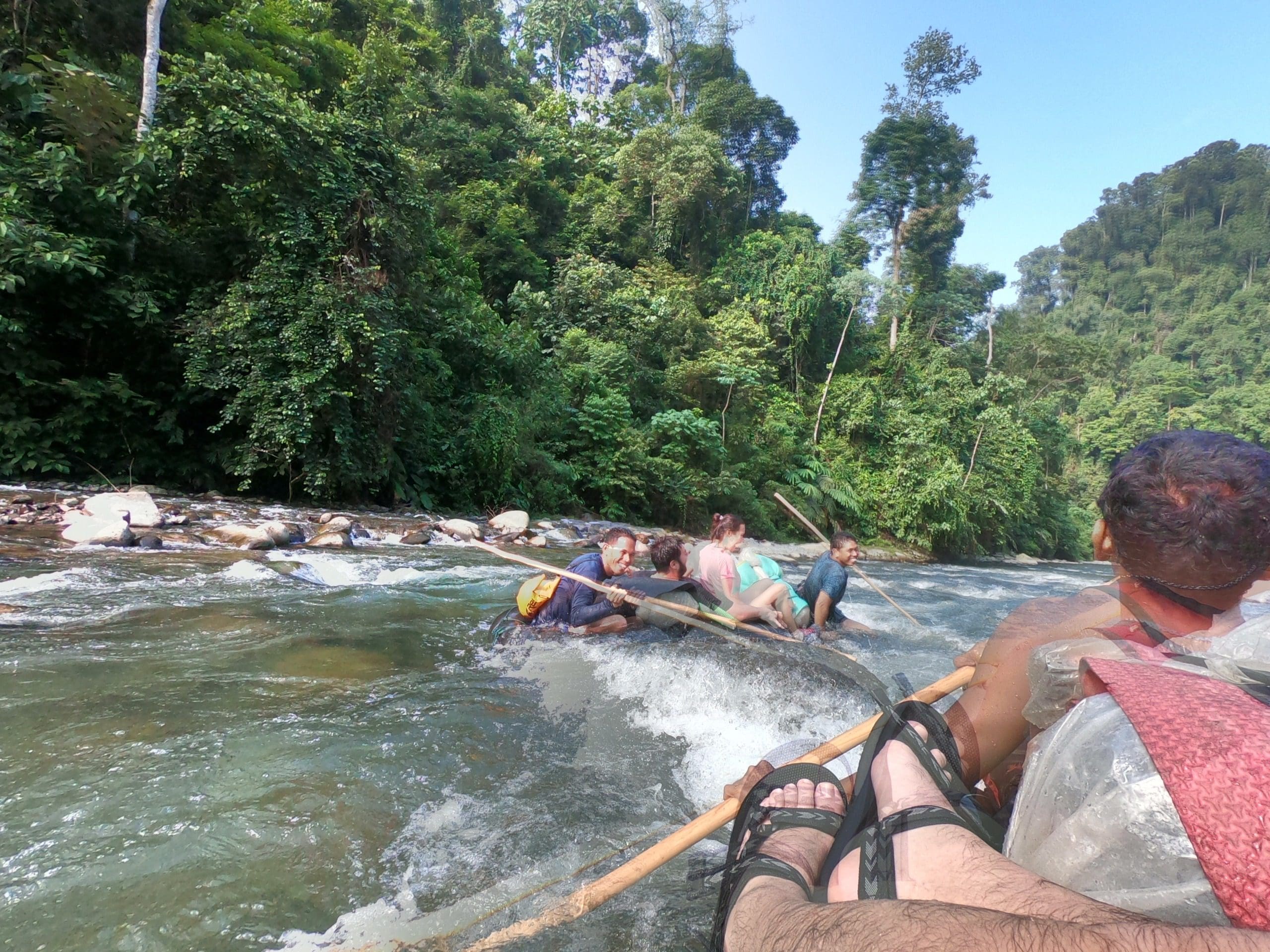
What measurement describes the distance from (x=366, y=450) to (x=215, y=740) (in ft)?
28.7

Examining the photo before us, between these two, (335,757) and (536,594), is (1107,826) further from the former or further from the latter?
(536,594)

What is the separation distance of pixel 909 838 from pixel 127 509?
29.0 ft

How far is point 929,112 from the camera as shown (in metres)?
32.3

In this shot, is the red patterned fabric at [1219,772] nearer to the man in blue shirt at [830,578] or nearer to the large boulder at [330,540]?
the man in blue shirt at [830,578]

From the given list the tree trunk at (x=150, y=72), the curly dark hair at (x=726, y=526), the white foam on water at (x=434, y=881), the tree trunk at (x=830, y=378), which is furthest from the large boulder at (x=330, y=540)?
the tree trunk at (x=830, y=378)

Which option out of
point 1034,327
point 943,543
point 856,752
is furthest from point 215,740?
point 1034,327

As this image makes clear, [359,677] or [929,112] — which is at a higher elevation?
[929,112]

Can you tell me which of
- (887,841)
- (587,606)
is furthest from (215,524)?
(887,841)

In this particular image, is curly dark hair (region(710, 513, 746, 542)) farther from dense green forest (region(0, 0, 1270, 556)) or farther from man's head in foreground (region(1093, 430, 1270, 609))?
dense green forest (region(0, 0, 1270, 556))

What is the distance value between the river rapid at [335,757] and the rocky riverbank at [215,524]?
1005 millimetres

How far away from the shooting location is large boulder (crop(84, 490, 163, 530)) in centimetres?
722

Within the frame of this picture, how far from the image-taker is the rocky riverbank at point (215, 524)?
22.1 feet

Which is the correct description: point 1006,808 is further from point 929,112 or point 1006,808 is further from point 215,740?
point 929,112

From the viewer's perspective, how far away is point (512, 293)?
20297mm
